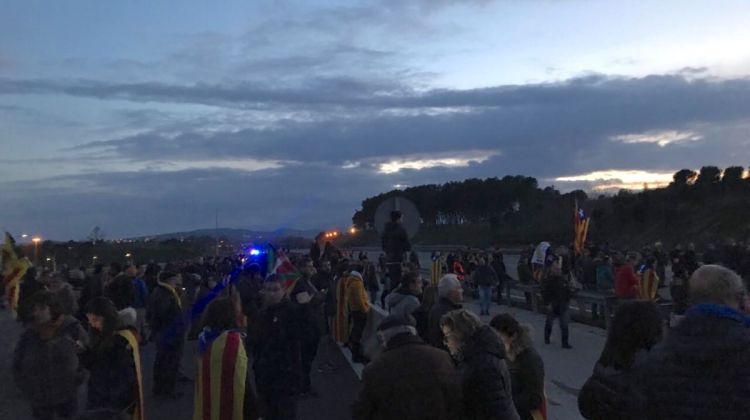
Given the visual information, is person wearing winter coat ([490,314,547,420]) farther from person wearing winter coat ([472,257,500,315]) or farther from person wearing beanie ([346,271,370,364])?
person wearing winter coat ([472,257,500,315])

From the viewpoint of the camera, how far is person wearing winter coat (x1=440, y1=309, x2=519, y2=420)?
16.5ft

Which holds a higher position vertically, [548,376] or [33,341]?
[33,341]

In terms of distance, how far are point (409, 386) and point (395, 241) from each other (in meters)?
6.94

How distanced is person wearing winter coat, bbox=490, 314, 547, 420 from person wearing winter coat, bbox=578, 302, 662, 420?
1141 millimetres

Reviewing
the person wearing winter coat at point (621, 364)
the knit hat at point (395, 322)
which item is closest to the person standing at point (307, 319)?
the knit hat at point (395, 322)

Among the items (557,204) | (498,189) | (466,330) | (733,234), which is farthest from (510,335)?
(498,189)

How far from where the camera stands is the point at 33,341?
707 centimetres

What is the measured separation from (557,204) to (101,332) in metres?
74.0

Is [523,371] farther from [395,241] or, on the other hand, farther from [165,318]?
[165,318]

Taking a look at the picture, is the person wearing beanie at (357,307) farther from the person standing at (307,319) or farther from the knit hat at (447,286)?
the knit hat at (447,286)

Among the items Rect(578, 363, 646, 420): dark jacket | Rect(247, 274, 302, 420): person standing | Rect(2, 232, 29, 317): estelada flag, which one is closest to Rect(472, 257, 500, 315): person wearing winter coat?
Rect(2, 232, 29, 317): estelada flag

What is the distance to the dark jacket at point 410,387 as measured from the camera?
15.5 feet

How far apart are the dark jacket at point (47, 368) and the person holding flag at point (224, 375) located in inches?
49.6

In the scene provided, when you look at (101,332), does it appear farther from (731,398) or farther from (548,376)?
(548,376)
